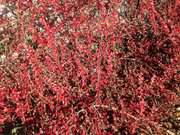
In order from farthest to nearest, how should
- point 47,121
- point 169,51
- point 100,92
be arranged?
point 169,51 < point 100,92 < point 47,121

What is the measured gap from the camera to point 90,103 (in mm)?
6336

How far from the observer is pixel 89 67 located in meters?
6.68

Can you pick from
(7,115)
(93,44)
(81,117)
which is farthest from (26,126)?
(93,44)

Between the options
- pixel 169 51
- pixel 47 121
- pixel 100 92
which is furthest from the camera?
pixel 169 51

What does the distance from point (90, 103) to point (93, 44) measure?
1348mm

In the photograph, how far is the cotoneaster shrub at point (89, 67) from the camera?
20.1 feet

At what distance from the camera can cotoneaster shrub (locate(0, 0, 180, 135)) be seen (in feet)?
20.1

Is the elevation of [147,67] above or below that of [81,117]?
above

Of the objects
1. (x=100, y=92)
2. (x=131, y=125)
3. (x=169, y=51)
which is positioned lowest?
(x=131, y=125)

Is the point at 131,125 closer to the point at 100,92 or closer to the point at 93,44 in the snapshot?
the point at 100,92

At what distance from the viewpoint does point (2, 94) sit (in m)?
6.11

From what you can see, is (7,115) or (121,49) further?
(121,49)

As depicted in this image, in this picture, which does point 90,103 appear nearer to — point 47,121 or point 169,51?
point 47,121

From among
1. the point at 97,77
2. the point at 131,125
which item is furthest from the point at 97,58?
the point at 131,125
